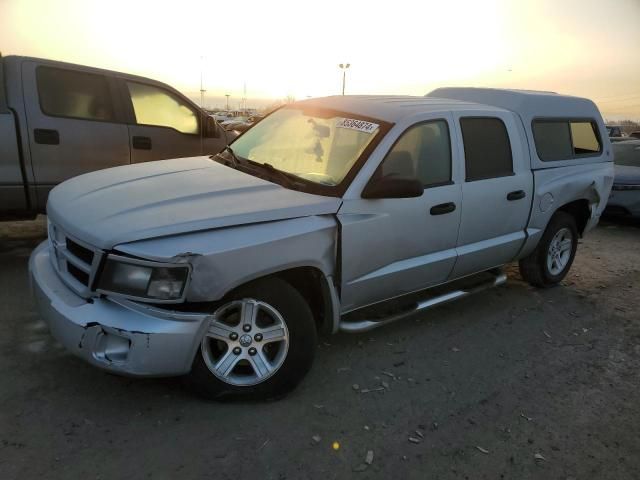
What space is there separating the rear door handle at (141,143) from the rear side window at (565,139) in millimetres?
3952

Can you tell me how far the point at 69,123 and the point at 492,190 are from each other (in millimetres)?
4084

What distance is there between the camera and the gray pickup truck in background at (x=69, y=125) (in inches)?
197

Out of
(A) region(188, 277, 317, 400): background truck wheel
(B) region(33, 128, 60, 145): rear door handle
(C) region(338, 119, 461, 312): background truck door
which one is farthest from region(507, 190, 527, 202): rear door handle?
(B) region(33, 128, 60, 145): rear door handle

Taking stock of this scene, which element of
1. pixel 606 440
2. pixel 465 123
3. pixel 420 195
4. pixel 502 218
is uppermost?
pixel 465 123

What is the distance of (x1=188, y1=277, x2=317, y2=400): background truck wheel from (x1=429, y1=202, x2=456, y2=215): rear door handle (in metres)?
1.23

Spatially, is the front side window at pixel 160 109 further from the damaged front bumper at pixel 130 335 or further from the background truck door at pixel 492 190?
the damaged front bumper at pixel 130 335

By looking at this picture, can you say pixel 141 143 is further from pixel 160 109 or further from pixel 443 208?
pixel 443 208

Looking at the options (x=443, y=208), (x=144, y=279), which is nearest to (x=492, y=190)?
(x=443, y=208)

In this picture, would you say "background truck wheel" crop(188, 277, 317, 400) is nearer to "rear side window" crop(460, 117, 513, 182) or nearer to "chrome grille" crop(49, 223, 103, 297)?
"chrome grille" crop(49, 223, 103, 297)

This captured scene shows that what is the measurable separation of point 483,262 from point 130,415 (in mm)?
2882

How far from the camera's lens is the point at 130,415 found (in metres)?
2.88

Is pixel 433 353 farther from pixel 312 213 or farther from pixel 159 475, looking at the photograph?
pixel 159 475

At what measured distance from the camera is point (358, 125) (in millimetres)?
3689

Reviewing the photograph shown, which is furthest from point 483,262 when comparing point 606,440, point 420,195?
point 606,440
